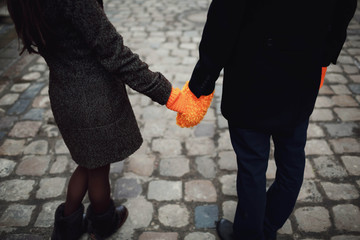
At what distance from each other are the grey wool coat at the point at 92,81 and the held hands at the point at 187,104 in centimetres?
6

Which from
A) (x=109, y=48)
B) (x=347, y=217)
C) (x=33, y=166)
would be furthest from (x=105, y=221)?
(x=347, y=217)

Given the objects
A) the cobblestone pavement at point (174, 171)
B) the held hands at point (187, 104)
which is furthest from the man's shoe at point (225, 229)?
the held hands at point (187, 104)

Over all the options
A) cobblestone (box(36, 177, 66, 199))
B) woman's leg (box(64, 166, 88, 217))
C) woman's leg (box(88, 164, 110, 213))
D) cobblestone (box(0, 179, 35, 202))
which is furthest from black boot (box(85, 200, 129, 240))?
cobblestone (box(0, 179, 35, 202))

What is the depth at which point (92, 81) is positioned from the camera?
149 centimetres

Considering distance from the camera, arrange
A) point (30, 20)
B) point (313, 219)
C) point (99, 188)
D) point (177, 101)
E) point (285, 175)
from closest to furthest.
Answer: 1. point (30, 20)
2. point (177, 101)
3. point (285, 175)
4. point (99, 188)
5. point (313, 219)

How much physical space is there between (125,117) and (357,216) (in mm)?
1985

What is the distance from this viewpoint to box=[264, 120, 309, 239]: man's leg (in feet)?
5.32

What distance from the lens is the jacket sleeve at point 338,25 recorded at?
1.44m

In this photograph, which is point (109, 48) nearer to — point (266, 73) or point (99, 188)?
point (266, 73)

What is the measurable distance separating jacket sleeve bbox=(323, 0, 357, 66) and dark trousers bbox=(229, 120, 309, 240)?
1.38 ft

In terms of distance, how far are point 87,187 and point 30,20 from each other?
1.16m

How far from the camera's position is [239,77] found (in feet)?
4.77

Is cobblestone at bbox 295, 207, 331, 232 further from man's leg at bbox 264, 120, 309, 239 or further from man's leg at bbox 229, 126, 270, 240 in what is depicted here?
man's leg at bbox 229, 126, 270, 240

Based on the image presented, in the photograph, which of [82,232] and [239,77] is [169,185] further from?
[239,77]
